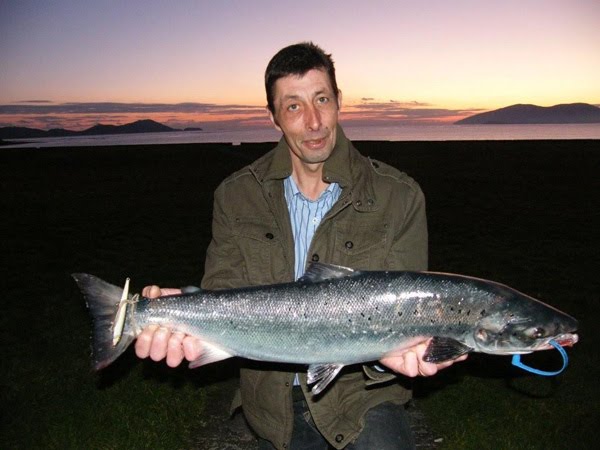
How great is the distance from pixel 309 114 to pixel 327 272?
4.49 feet

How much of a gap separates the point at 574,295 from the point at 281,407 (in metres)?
8.02

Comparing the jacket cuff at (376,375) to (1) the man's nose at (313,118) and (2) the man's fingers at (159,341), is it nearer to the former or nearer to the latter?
(2) the man's fingers at (159,341)

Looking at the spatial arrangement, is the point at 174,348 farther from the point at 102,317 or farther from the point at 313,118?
the point at 313,118

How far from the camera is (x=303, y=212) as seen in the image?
4.49 m

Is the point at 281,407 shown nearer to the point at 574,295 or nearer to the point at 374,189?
the point at 374,189

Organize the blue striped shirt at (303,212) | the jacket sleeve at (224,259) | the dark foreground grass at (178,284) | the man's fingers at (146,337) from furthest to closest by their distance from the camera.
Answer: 1. the dark foreground grass at (178,284)
2. the jacket sleeve at (224,259)
3. the blue striped shirt at (303,212)
4. the man's fingers at (146,337)

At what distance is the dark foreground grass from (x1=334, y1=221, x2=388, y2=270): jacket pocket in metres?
2.63

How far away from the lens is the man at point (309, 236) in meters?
3.99

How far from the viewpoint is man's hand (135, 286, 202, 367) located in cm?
387

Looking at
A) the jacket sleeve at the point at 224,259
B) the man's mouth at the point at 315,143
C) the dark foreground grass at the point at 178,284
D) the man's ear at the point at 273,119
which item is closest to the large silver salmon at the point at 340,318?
the jacket sleeve at the point at 224,259

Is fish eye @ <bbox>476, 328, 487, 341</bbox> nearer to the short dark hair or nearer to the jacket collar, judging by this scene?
the jacket collar

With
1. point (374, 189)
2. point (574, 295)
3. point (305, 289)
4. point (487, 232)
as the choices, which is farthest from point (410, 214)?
point (487, 232)

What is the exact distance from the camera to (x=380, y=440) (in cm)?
385

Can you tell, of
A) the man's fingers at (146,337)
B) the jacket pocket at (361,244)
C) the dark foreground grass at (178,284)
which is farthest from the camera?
the dark foreground grass at (178,284)
